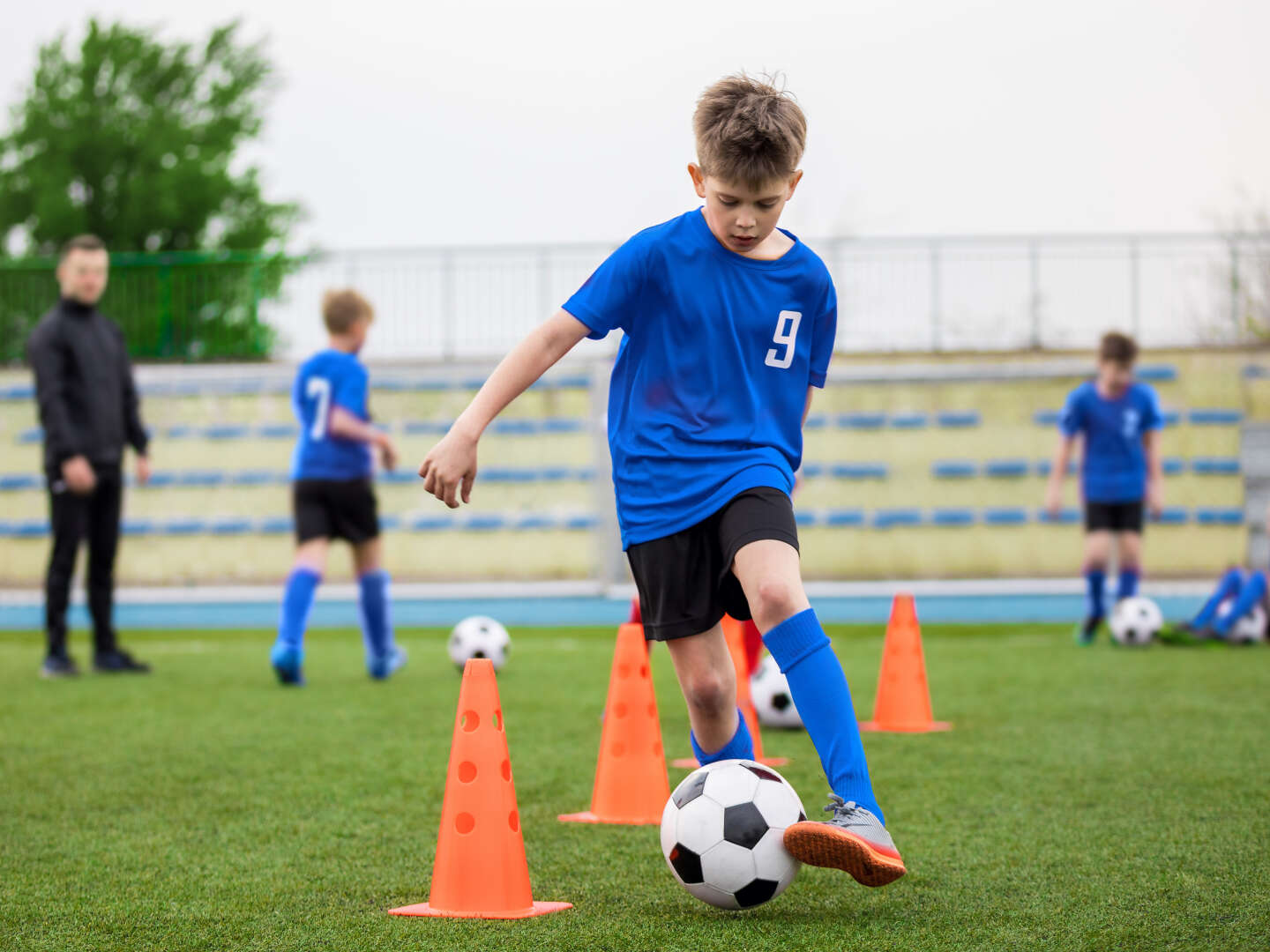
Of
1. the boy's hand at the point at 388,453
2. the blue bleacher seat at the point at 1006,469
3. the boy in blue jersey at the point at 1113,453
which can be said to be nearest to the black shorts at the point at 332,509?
the boy's hand at the point at 388,453

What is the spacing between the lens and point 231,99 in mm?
36938

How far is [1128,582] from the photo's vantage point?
969cm

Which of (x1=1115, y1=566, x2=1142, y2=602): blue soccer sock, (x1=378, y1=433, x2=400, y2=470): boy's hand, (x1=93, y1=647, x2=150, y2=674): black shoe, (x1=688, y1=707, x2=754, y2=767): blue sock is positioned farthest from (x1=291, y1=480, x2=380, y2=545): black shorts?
(x1=1115, y1=566, x2=1142, y2=602): blue soccer sock

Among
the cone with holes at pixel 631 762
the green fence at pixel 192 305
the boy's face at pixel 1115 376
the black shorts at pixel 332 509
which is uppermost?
the green fence at pixel 192 305

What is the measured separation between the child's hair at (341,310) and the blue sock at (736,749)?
171 inches

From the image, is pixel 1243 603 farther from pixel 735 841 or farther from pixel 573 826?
pixel 735 841

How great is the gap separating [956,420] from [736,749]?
12.2 metres

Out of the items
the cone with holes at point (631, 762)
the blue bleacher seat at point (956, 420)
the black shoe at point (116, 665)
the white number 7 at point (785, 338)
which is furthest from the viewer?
the blue bleacher seat at point (956, 420)

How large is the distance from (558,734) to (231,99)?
114 feet

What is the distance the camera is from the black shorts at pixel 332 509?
23.2 feet

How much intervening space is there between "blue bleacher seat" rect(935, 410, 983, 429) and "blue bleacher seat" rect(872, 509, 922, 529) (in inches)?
38.1

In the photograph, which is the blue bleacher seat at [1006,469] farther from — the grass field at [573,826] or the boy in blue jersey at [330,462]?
the boy in blue jersey at [330,462]

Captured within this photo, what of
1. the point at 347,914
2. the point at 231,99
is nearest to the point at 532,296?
the point at 347,914

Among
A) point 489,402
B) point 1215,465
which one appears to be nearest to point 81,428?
point 489,402
